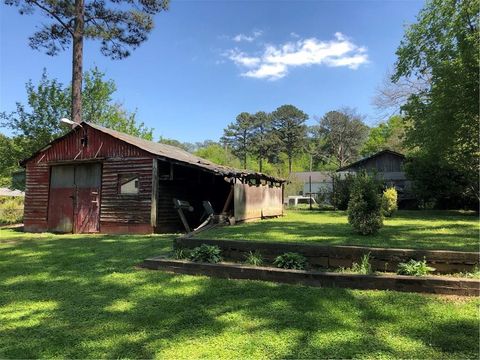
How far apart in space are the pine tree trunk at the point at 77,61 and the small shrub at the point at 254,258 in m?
15.7

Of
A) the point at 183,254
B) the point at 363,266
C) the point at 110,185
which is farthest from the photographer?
the point at 110,185

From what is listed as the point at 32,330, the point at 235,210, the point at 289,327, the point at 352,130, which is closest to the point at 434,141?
the point at 235,210

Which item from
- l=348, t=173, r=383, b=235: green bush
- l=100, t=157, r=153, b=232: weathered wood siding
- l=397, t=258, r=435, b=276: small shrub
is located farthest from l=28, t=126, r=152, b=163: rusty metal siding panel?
l=397, t=258, r=435, b=276: small shrub

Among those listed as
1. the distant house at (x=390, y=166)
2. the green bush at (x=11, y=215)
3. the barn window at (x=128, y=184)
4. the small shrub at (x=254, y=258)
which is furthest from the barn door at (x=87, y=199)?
the distant house at (x=390, y=166)

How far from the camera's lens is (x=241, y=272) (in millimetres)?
5973

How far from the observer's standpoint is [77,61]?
64.2 ft

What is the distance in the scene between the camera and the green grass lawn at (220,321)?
3.64m

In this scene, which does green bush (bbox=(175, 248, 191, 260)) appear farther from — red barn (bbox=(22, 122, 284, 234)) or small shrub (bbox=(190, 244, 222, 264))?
red barn (bbox=(22, 122, 284, 234))

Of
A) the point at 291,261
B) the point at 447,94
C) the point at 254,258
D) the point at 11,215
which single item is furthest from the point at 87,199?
the point at 447,94

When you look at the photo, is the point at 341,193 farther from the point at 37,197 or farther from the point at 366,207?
the point at 37,197

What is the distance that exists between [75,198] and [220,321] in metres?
13.0

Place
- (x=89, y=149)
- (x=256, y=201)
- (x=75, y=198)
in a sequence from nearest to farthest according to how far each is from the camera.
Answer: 1. (x=89, y=149)
2. (x=75, y=198)
3. (x=256, y=201)

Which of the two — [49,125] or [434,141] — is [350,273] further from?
[49,125]

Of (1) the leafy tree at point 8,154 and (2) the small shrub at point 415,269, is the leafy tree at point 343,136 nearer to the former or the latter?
(1) the leafy tree at point 8,154
